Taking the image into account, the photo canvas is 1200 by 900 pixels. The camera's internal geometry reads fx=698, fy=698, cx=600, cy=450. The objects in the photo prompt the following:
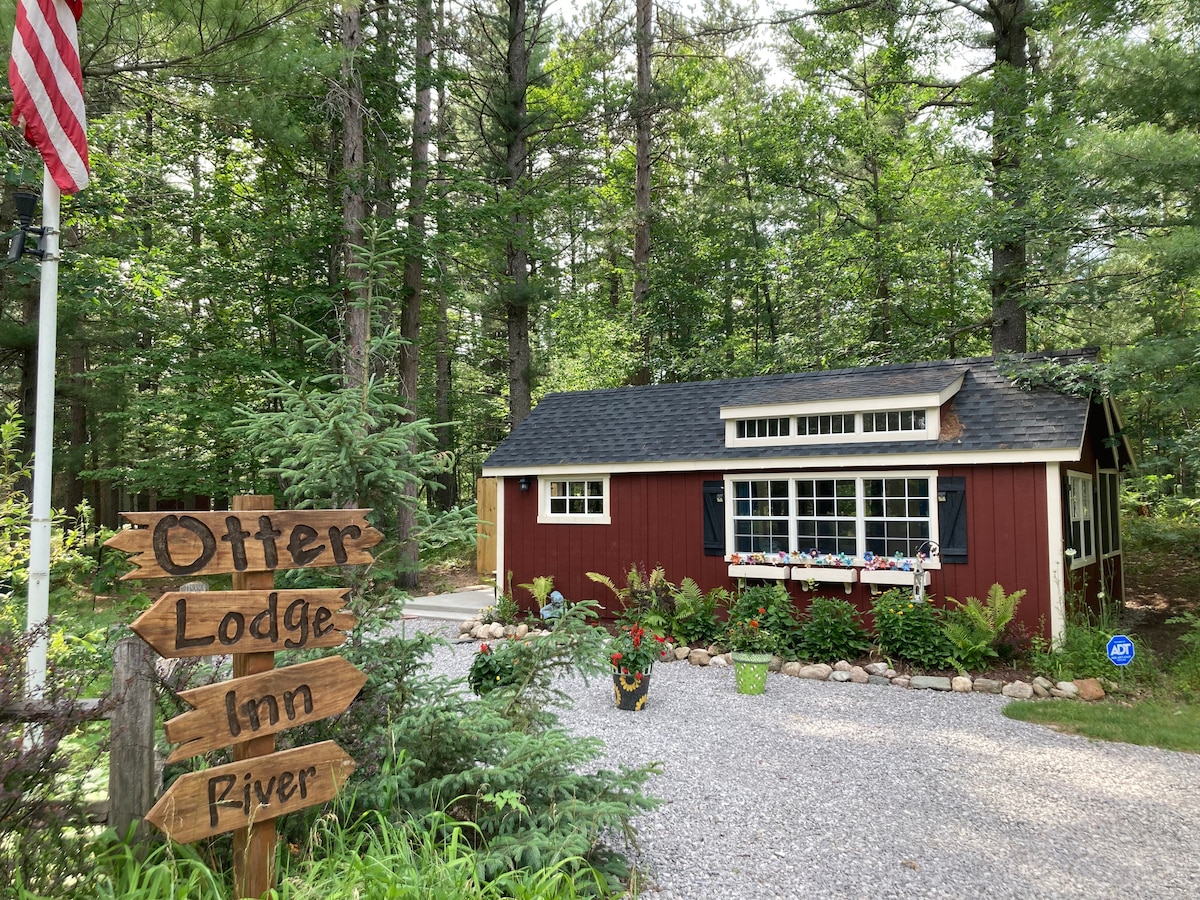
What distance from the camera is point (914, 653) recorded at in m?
7.00

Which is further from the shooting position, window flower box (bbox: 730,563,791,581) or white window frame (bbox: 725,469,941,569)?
window flower box (bbox: 730,563,791,581)

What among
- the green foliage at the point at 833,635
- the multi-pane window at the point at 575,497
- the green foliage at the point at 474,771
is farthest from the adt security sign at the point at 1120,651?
the multi-pane window at the point at 575,497

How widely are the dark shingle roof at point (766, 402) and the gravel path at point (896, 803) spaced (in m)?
2.72

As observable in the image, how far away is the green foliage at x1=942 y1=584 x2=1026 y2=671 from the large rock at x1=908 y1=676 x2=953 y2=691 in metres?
0.28

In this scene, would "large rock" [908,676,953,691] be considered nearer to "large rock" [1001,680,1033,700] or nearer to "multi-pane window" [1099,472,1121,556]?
"large rock" [1001,680,1033,700]

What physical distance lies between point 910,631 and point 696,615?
237cm

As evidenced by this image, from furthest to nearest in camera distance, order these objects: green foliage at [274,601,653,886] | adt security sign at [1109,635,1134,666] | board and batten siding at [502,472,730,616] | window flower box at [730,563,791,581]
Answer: board and batten siding at [502,472,730,616] → window flower box at [730,563,791,581] → adt security sign at [1109,635,1134,666] → green foliage at [274,601,653,886]

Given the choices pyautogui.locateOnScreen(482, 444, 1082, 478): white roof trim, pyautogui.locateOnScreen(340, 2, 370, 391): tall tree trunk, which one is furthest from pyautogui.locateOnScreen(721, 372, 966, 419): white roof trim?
pyautogui.locateOnScreen(340, 2, 370, 391): tall tree trunk

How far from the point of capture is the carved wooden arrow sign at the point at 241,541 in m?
2.25

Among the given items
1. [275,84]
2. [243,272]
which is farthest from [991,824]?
[243,272]

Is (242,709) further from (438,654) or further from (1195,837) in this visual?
(438,654)

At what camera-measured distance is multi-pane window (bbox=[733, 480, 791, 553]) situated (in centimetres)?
837

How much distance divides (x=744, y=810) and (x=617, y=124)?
1463 cm

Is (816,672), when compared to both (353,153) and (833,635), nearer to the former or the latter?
(833,635)
